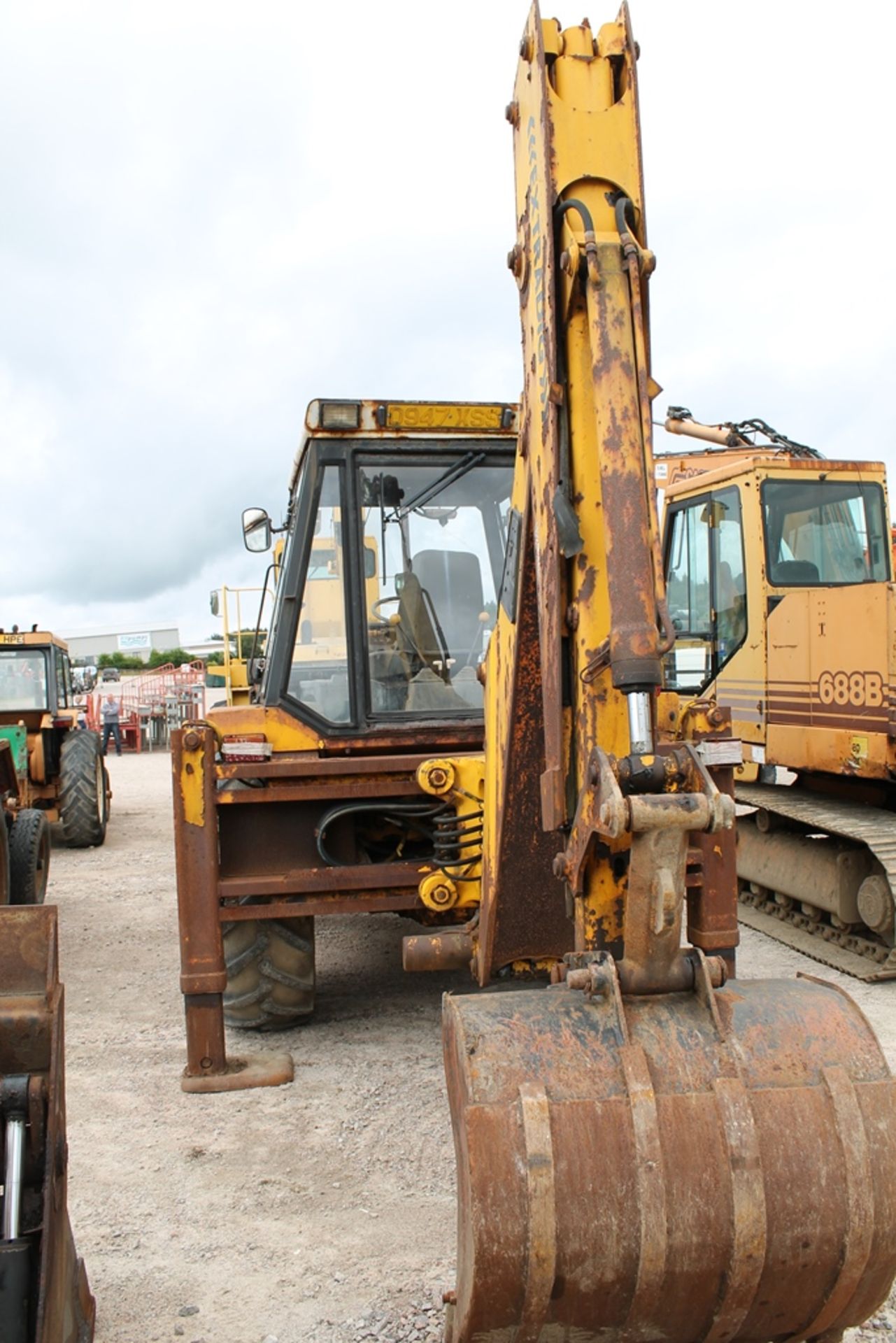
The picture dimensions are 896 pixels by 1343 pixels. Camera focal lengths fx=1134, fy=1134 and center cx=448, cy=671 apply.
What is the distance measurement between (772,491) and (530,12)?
4.90 metres

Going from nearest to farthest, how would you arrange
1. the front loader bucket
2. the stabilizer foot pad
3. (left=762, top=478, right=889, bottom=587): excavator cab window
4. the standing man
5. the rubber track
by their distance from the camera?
the front loader bucket < the stabilizer foot pad < the rubber track < (left=762, top=478, right=889, bottom=587): excavator cab window < the standing man

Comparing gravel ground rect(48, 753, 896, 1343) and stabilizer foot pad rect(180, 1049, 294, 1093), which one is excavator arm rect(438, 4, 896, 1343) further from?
stabilizer foot pad rect(180, 1049, 294, 1093)

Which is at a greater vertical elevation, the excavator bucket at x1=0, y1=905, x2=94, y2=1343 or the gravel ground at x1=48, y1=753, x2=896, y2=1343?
the excavator bucket at x1=0, y1=905, x2=94, y2=1343

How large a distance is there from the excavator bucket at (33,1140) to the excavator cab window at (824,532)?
5686mm

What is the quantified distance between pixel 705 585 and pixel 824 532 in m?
0.84

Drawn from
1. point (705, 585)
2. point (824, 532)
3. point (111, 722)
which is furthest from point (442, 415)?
Result: point (111, 722)

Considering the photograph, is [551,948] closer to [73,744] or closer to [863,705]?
[863,705]

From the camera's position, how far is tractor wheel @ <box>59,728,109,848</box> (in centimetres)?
1074

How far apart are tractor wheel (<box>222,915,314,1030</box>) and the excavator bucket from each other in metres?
2.35

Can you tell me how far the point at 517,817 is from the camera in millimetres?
3277

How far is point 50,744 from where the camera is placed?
11.1 meters

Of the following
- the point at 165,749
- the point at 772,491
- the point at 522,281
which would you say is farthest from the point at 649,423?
the point at 165,749

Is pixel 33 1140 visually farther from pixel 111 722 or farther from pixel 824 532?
pixel 111 722

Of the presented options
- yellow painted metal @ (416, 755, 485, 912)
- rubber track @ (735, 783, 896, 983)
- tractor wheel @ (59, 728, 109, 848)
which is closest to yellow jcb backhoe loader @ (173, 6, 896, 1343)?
yellow painted metal @ (416, 755, 485, 912)
